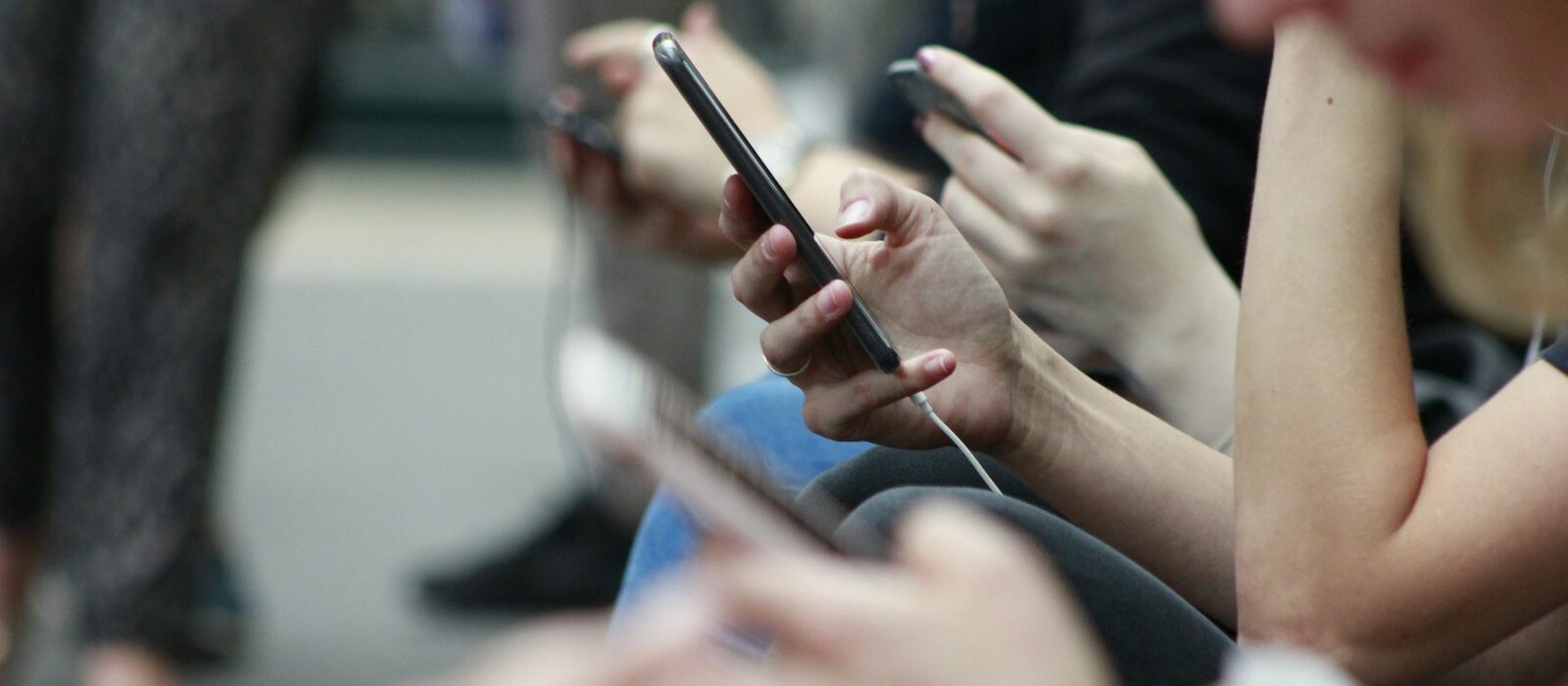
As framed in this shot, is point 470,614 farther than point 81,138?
Yes

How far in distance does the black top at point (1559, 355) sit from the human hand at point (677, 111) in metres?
0.61

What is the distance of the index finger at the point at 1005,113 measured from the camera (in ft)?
2.57

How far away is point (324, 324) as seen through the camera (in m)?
3.24

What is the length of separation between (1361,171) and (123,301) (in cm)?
123

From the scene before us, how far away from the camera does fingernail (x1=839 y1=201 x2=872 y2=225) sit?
64 centimetres

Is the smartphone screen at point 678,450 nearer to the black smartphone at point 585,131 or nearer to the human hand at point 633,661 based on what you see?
the human hand at point 633,661

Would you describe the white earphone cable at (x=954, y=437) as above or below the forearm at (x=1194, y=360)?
above

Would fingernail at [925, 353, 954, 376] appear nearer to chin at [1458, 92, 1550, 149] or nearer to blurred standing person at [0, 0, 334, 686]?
chin at [1458, 92, 1550, 149]

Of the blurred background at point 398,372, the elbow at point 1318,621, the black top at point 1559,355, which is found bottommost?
the blurred background at point 398,372

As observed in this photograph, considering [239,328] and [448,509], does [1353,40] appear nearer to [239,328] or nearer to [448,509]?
[239,328]

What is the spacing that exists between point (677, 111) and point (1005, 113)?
480 millimetres

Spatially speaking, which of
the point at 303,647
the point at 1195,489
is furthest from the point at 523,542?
the point at 1195,489

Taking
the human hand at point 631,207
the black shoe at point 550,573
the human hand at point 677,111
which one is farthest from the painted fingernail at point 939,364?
the black shoe at point 550,573

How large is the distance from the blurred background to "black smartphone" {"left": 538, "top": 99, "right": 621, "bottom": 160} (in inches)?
6.2
